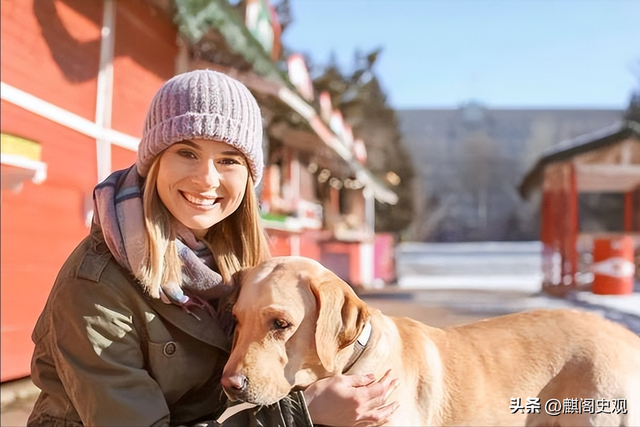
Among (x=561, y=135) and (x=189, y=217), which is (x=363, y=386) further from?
(x=561, y=135)

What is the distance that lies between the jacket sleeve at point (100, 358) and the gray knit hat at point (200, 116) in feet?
1.14

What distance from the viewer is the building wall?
2.94m

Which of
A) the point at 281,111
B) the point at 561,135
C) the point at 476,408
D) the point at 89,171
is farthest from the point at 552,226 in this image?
the point at 561,135

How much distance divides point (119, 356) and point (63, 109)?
279 cm

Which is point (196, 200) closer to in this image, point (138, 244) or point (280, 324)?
point (138, 244)

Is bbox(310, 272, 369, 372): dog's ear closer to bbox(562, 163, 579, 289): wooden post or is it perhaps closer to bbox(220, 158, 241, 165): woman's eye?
bbox(220, 158, 241, 165): woman's eye

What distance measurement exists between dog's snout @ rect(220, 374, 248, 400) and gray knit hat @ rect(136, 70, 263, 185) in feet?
1.72

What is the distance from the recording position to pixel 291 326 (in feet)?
3.89

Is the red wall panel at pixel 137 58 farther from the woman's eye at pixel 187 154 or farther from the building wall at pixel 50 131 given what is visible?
the woman's eye at pixel 187 154

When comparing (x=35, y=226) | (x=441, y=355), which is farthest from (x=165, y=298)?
(x=35, y=226)

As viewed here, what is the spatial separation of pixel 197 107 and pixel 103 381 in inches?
24.4

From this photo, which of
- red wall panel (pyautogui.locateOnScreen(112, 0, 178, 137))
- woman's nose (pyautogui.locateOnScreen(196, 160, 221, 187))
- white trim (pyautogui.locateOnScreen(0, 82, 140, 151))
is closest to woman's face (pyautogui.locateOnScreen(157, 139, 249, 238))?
woman's nose (pyautogui.locateOnScreen(196, 160, 221, 187))

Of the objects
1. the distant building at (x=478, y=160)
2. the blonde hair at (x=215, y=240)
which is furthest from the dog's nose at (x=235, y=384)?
the distant building at (x=478, y=160)

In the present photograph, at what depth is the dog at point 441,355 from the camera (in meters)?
1.18
